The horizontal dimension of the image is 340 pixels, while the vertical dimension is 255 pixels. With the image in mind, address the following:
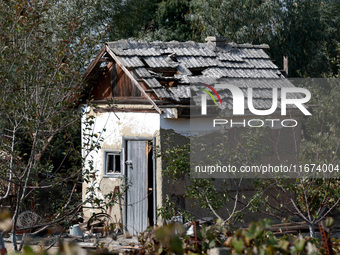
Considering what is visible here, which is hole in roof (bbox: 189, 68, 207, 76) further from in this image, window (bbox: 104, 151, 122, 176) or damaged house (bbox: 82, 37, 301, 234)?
window (bbox: 104, 151, 122, 176)

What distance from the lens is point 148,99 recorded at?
11.2m

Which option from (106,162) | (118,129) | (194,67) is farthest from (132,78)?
(106,162)

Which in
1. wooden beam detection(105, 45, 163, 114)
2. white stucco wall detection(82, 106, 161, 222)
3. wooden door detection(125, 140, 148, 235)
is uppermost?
wooden beam detection(105, 45, 163, 114)

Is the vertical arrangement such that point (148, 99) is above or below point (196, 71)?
below

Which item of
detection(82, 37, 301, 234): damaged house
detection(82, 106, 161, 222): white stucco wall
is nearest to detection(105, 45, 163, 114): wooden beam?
detection(82, 37, 301, 234): damaged house

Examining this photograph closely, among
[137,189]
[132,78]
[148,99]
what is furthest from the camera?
[132,78]

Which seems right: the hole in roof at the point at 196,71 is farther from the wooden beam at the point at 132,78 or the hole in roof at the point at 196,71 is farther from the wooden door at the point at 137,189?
the wooden door at the point at 137,189

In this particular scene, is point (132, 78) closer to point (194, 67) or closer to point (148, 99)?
point (148, 99)

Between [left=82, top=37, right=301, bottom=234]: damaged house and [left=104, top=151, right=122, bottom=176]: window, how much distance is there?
22mm

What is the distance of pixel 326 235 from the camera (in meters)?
4.59

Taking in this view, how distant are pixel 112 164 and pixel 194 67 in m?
2.78

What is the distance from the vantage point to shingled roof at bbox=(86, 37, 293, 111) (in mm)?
11375

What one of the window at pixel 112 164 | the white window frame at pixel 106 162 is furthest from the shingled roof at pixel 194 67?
the window at pixel 112 164

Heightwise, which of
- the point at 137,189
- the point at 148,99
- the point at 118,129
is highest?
the point at 148,99
